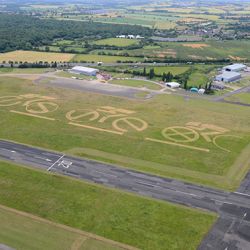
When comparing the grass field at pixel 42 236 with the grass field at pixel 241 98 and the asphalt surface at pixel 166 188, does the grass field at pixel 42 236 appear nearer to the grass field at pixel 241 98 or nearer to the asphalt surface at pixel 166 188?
the asphalt surface at pixel 166 188

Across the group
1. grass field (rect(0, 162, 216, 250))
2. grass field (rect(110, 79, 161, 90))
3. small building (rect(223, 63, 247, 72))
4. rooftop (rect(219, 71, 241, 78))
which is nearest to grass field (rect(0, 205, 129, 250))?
grass field (rect(0, 162, 216, 250))

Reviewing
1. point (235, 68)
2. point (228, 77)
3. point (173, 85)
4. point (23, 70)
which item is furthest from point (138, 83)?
point (23, 70)

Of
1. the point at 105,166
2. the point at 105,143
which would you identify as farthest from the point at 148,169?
the point at 105,143

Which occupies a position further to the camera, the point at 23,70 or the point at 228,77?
the point at 23,70

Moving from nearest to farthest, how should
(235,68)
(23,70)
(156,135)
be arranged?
(156,135) < (23,70) < (235,68)

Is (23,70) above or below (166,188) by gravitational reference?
above

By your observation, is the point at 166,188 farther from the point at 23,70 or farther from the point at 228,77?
the point at 23,70

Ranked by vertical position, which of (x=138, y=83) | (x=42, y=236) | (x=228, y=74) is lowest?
(x=42, y=236)
